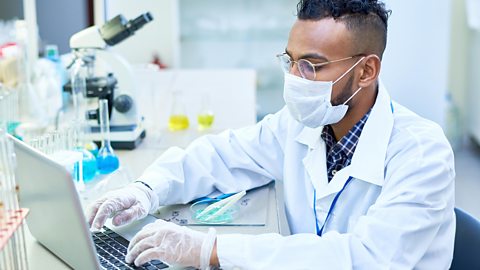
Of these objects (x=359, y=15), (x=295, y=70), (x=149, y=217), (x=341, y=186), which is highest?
(x=359, y=15)

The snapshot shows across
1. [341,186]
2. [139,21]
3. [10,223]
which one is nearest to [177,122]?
[139,21]

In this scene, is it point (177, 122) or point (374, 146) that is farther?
point (177, 122)

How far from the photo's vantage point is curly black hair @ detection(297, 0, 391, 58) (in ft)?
4.57

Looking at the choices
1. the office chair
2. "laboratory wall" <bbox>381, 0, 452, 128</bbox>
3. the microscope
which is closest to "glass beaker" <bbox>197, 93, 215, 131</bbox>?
the microscope

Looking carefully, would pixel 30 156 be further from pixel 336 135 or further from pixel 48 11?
pixel 48 11

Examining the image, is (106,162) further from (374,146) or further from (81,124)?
(374,146)

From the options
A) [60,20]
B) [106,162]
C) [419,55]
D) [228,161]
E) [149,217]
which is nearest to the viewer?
[149,217]

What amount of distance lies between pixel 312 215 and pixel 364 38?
1.43 feet

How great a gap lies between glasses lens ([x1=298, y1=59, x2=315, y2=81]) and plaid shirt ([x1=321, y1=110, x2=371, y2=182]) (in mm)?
159

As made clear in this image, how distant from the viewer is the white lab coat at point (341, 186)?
1172mm

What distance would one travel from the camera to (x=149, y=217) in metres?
1.47

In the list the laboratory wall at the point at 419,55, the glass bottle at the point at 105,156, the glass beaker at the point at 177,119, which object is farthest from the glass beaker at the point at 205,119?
the laboratory wall at the point at 419,55

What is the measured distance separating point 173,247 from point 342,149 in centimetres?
50

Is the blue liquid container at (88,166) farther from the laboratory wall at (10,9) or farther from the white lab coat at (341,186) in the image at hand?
the laboratory wall at (10,9)
